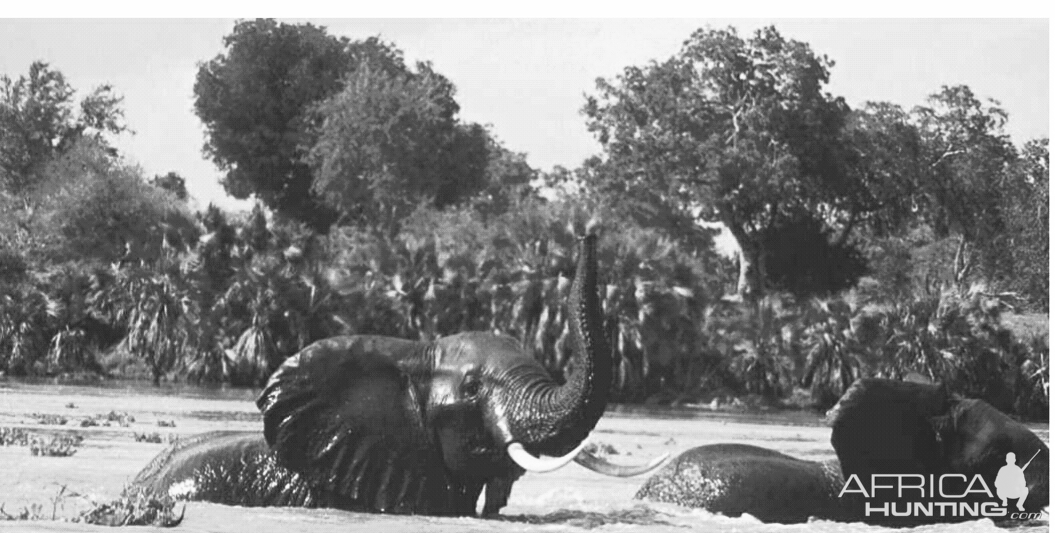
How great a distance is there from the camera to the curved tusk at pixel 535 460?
42.8ft

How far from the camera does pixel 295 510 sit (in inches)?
563

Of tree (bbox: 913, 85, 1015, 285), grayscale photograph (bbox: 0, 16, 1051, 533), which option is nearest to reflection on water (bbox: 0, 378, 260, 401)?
grayscale photograph (bbox: 0, 16, 1051, 533)

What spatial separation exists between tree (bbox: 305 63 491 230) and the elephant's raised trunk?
48.1 meters

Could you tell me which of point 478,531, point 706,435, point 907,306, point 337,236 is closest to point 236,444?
point 478,531

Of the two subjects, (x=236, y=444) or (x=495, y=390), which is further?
(x=236, y=444)

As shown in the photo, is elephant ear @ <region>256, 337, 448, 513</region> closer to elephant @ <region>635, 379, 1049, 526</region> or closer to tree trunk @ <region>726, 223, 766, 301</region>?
elephant @ <region>635, 379, 1049, 526</region>

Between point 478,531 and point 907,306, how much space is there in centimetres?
3698

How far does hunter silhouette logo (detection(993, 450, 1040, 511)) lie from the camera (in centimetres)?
1622

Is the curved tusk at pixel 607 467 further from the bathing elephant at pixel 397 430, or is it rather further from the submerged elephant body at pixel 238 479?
the submerged elephant body at pixel 238 479

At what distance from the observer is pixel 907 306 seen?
162 ft

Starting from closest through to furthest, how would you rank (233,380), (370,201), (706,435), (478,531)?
(478,531), (706,435), (233,380), (370,201)

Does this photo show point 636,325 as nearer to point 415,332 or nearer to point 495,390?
point 415,332

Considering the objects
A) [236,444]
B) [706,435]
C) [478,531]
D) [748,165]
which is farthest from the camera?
[748,165]

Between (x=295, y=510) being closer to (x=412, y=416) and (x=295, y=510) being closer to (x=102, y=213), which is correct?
(x=412, y=416)
